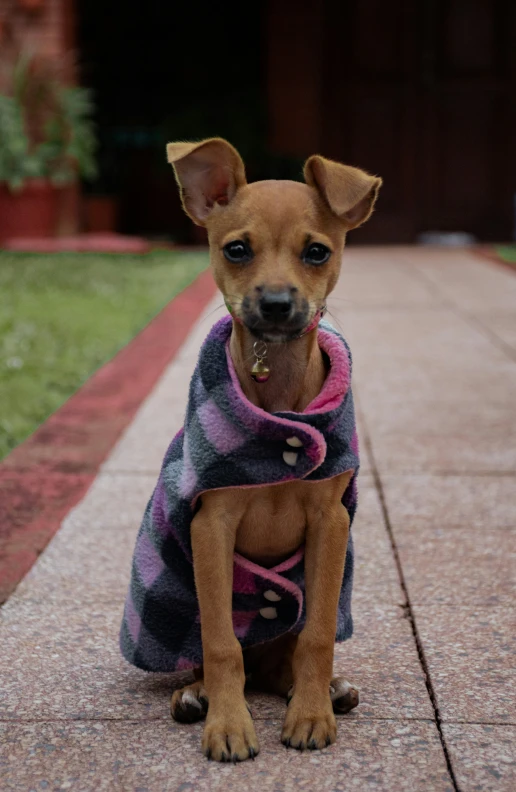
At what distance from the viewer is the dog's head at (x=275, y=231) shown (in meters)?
2.09

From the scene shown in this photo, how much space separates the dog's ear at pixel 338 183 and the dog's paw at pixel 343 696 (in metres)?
1.02

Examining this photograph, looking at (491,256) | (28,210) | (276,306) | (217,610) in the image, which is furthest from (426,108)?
(217,610)

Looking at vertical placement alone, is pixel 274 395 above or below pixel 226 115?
above

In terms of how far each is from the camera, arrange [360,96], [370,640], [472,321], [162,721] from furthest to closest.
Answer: [360,96]
[472,321]
[370,640]
[162,721]

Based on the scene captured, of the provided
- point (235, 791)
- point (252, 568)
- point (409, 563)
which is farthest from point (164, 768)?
point (409, 563)

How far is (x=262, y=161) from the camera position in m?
13.3

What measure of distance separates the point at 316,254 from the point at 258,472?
46cm

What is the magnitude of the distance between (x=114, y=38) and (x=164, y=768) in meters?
14.8

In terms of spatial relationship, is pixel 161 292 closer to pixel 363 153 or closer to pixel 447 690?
pixel 363 153

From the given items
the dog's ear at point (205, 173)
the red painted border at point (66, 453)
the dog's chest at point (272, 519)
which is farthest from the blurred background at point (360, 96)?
the dog's chest at point (272, 519)

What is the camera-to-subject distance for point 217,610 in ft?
7.14

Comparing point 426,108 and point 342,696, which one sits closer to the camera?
point 342,696

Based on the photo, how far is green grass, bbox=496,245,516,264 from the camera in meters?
11.9

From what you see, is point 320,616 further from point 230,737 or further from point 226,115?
point 226,115
